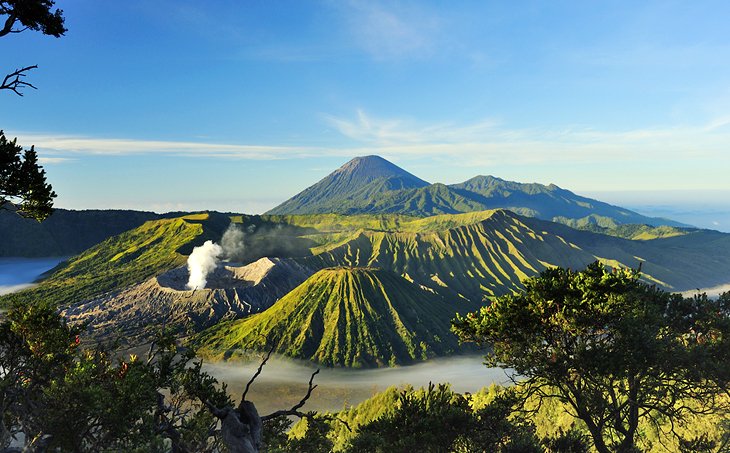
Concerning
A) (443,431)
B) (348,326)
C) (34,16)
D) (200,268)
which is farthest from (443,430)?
(200,268)

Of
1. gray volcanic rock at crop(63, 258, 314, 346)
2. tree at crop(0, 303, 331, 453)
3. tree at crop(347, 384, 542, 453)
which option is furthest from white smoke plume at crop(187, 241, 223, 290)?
Answer: tree at crop(347, 384, 542, 453)

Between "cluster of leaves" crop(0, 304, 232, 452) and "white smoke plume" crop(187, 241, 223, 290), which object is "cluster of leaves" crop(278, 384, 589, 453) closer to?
"cluster of leaves" crop(0, 304, 232, 452)

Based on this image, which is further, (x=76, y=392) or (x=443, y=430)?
(x=443, y=430)

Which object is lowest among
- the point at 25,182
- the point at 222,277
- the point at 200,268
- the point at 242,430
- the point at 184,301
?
the point at 184,301

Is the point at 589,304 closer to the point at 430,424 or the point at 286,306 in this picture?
the point at 430,424

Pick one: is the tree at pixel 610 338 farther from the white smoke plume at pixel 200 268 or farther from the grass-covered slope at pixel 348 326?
the white smoke plume at pixel 200 268

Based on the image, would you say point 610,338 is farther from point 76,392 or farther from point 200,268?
point 200,268

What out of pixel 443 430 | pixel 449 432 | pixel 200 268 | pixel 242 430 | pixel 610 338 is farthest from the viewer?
pixel 200 268

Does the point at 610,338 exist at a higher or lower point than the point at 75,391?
higher
